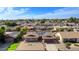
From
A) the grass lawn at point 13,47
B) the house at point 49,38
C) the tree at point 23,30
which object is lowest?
the grass lawn at point 13,47

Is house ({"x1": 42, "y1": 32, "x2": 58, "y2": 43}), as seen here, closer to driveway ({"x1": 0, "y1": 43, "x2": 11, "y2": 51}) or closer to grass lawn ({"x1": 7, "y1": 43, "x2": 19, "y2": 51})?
grass lawn ({"x1": 7, "y1": 43, "x2": 19, "y2": 51})

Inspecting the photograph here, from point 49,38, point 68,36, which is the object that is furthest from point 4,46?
point 68,36

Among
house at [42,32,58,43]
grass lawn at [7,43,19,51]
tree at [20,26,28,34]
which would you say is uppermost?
tree at [20,26,28,34]

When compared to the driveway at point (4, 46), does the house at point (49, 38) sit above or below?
above

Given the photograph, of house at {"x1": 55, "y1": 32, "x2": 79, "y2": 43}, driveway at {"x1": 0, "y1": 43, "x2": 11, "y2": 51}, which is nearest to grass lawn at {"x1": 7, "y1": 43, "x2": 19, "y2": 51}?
driveway at {"x1": 0, "y1": 43, "x2": 11, "y2": 51}

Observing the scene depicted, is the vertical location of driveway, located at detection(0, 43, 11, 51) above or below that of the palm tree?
below

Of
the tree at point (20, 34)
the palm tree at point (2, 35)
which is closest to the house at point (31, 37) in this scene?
the tree at point (20, 34)

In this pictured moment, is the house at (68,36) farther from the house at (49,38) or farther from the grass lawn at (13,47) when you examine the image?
the grass lawn at (13,47)

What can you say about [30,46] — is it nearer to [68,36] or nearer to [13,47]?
[13,47]
